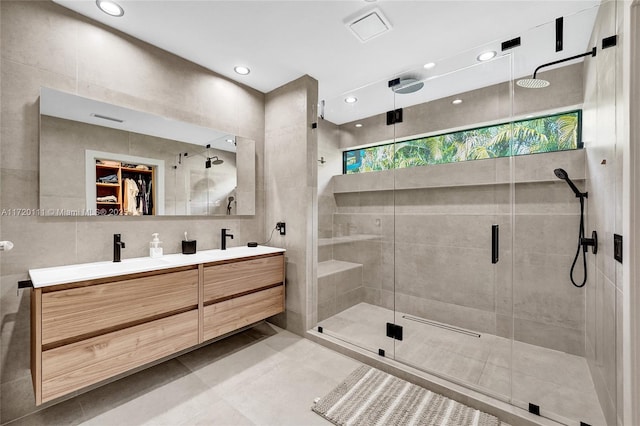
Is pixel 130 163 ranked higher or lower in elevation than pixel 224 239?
higher

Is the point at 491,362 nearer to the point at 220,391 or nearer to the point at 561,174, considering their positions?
the point at 561,174

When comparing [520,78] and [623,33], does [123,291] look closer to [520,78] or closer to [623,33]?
[623,33]

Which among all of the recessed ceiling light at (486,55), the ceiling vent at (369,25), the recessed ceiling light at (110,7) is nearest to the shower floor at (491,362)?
the recessed ceiling light at (486,55)

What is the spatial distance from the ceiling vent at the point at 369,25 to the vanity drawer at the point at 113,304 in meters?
2.16

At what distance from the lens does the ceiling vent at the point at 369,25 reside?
1861mm

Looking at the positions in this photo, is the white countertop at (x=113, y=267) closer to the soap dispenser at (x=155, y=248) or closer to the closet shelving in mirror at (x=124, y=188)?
the soap dispenser at (x=155, y=248)

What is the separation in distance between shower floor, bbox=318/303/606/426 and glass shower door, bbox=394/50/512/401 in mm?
14

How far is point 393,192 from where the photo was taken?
2744 mm

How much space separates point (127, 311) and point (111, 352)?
0.23m

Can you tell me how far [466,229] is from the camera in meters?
2.56

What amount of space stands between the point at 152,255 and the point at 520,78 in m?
3.11

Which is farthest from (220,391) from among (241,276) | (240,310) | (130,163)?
(130,163)

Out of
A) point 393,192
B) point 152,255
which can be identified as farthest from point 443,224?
point 152,255

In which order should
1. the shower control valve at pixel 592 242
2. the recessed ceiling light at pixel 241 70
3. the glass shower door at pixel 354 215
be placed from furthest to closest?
the glass shower door at pixel 354 215 → the recessed ceiling light at pixel 241 70 → the shower control valve at pixel 592 242
